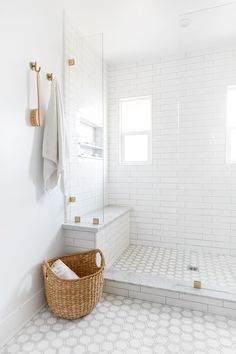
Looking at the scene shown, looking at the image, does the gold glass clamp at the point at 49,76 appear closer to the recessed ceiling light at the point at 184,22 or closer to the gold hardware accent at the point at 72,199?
the gold hardware accent at the point at 72,199

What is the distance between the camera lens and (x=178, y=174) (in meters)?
3.04

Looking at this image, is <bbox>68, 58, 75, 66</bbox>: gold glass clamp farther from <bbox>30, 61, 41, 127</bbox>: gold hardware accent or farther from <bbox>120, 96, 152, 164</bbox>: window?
<bbox>120, 96, 152, 164</bbox>: window

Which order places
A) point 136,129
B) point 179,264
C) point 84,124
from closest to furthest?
point 179,264, point 84,124, point 136,129

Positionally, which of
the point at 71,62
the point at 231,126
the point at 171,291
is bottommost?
the point at 171,291

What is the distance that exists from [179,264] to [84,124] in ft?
6.34

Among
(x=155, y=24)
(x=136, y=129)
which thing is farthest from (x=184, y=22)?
(x=136, y=129)

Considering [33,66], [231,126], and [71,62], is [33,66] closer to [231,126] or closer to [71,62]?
[71,62]

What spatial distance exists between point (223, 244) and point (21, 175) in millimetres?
2471

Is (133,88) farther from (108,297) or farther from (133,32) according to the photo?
(108,297)

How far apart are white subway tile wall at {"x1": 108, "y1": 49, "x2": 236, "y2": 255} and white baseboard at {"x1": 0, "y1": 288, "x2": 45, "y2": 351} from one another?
5.34ft

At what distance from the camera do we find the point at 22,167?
67.5 inches

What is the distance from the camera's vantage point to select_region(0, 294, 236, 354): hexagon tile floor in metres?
1.47

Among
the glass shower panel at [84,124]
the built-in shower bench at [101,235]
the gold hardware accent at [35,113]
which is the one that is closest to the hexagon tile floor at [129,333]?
the built-in shower bench at [101,235]

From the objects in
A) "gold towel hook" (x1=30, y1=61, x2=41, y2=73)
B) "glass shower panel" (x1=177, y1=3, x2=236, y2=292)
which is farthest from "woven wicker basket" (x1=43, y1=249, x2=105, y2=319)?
"gold towel hook" (x1=30, y1=61, x2=41, y2=73)
